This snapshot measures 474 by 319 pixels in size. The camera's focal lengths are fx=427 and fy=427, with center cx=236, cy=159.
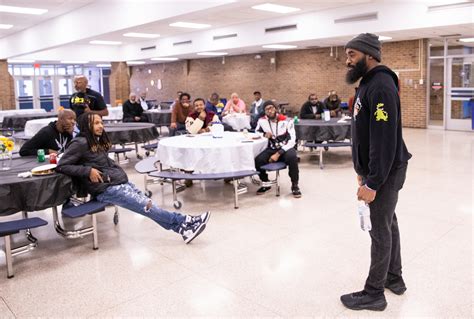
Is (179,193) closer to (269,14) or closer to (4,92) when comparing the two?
(269,14)

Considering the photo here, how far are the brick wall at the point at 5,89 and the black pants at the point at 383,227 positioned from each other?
1733 centimetres

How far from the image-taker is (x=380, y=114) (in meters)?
2.51

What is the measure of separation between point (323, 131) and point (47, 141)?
188 inches

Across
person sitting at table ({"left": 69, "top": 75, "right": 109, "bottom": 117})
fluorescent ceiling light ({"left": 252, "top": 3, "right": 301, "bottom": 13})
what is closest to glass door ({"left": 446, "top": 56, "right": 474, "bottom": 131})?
fluorescent ceiling light ({"left": 252, "top": 3, "right": 301, "bottom": 13})

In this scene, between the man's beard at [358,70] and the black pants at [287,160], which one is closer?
the man's beard at [358,70]

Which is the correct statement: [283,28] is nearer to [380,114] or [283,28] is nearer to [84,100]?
[84,100]

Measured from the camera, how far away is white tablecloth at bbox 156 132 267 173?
17.2 feet

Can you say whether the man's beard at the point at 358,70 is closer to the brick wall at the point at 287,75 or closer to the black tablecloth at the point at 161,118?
the brick wall at the point at 287,75

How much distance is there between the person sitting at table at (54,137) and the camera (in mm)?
4926

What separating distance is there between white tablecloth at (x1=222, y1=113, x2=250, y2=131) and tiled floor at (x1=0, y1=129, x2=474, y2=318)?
4865 millimetres

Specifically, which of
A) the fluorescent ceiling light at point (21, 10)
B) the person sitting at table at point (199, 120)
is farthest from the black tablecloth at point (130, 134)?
the fluorescent ceiling light at point (21, 10)

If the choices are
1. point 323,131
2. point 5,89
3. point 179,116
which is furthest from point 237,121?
point 5,89

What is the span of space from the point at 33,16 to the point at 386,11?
358 inches

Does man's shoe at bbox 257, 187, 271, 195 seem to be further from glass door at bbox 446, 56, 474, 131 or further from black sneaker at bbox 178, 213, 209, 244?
glass door at bbox 446, 56, 474, 131
